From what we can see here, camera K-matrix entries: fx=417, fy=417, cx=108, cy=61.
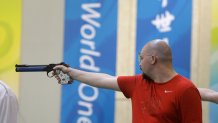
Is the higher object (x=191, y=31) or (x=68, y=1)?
(x=68, y=1)

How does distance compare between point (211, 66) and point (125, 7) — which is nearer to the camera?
point (211, 66)

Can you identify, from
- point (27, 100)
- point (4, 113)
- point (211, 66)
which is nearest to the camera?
point (4, 113)

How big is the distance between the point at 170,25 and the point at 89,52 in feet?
2.91

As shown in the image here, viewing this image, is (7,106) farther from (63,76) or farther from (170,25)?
(170,25)

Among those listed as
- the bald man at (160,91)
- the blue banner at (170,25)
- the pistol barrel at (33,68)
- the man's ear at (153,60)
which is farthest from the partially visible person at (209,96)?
the pistol barrel at (33,68)

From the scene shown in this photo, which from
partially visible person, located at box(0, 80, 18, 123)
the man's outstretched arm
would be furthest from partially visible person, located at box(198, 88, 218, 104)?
partially visible person, located at box(0, 80, 18, 123)

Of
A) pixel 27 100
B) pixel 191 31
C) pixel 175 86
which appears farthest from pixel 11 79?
pixel 175 86

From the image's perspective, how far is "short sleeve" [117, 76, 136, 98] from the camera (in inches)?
113

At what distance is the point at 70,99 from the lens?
432 centimetres

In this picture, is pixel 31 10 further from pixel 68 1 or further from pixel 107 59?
pixel 107 59

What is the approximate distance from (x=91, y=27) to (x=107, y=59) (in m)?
0.37

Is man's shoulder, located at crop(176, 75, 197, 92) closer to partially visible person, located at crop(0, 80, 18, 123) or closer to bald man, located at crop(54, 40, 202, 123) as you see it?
bald man, located at crop(54, 40, 202, 123)

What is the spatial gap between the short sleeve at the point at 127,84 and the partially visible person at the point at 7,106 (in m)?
0.75

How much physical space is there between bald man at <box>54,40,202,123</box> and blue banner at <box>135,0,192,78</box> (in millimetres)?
1142
